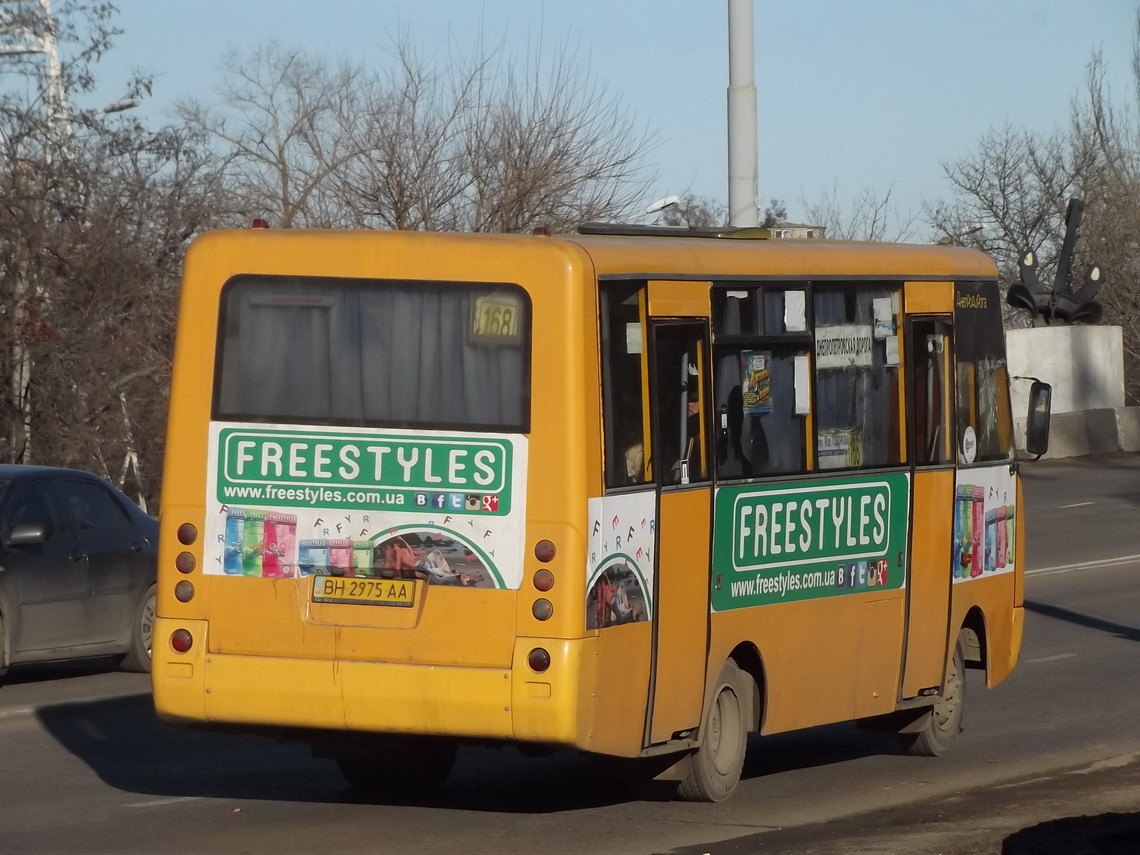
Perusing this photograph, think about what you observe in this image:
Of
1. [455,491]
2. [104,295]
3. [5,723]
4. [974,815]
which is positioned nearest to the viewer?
[455,491]

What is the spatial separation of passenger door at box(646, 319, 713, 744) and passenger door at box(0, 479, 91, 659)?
20.8 ft

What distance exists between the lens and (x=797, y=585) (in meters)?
9.97

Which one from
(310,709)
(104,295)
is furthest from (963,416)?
(104,295)

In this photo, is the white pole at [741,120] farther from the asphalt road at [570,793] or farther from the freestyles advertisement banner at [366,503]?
the freestyles advertisement banner at [366,503]

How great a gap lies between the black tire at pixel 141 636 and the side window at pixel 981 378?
660 centimetres

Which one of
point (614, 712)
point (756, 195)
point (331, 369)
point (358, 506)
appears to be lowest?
point (614, 712)

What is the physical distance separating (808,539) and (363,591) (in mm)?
2610

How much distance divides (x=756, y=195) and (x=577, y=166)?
53.1 ft

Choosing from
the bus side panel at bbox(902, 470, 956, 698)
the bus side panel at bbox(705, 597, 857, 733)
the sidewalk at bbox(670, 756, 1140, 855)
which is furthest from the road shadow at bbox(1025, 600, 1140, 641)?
the bus side panel at bbox(705, 597, 857, 733)

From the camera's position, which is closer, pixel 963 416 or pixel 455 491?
pixel 455 491

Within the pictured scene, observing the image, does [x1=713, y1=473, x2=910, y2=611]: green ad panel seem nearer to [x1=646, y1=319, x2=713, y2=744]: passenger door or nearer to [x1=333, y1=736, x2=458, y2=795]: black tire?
[x1=646, y1=319, x2=713, y2=744]: passenger door

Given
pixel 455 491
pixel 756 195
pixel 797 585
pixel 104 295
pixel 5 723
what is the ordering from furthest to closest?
pixel 104 295
pixel 756 195
pixel 5 723
pixel 797 585
pixel 455 491

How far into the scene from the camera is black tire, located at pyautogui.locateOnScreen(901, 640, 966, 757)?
11484mm

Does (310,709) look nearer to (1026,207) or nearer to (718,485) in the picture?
(718,485)
